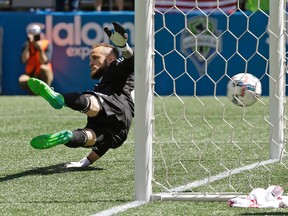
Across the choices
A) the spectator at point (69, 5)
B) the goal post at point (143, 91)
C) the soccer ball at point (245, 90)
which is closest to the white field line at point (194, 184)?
the goal post at point (143, 91)

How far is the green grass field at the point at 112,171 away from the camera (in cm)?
514

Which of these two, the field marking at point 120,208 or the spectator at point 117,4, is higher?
the spectator at point 117,4

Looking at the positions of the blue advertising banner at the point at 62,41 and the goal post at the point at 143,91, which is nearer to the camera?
the goal post at the point at 143,91

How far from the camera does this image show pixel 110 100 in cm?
696

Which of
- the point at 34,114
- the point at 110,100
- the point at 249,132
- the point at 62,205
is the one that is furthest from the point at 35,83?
the point at 34,114

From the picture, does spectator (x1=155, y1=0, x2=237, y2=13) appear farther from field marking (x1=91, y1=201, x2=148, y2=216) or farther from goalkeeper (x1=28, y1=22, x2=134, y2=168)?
field marking (x1=91, y1=201, x2=148, y2=216)

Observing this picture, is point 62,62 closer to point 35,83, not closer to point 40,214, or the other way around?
point 35,83

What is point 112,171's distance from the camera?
6730 millimetres

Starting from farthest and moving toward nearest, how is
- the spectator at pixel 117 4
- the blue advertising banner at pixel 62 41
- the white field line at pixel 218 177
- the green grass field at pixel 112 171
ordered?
the spectator at pixel 117 4, the blue advertising banner at pixel 62 41, the white field line at pixel 218 177, the green grass field at pixel 112 171

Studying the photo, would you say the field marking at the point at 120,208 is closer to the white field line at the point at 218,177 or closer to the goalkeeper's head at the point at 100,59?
the white field line at the point at 218,177

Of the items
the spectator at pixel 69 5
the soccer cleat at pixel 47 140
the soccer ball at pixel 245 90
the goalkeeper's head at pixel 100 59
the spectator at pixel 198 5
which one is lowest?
the soccer cleat at pixel 47 140

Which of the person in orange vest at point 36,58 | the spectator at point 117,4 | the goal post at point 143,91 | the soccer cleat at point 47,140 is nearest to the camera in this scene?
the goal post at point 143,91

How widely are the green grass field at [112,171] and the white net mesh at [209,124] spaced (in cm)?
1

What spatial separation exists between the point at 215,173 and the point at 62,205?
1.64 m
